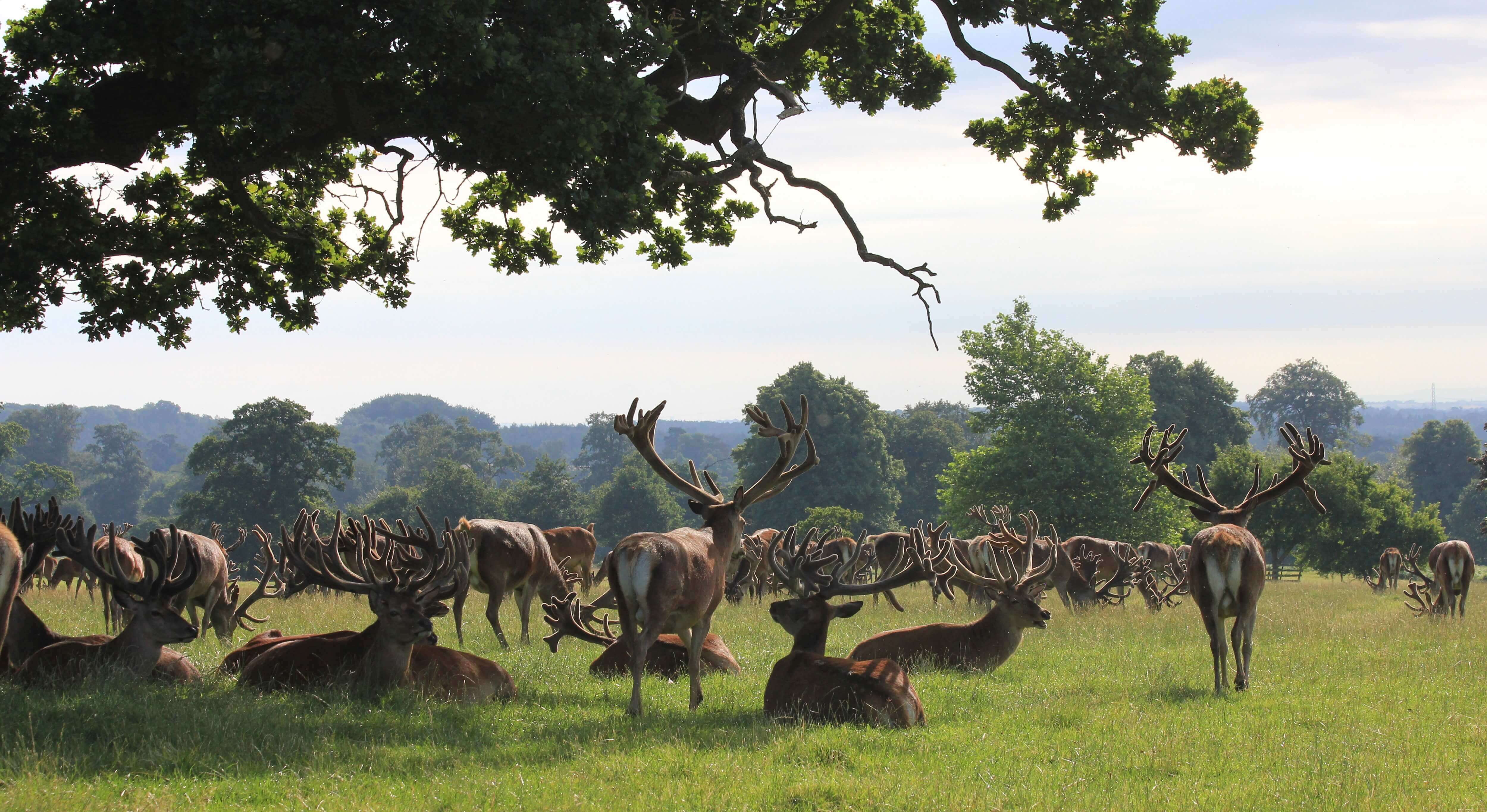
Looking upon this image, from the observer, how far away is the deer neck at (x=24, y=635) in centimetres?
852

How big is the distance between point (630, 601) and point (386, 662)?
69.3 inches

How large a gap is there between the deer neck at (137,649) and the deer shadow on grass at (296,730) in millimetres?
257

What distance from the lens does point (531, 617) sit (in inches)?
669

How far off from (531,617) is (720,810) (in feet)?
38.9

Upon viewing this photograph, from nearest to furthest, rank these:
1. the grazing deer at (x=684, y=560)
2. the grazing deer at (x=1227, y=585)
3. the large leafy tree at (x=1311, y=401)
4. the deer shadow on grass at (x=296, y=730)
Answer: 1. the deer shadow on grass at (x=296, y=730)
2. the grazing deer at (x=684, y=560)
3. the grazing deer at (x=1227, y=585)
4. the large leafy tree at (x=1311, y=401)

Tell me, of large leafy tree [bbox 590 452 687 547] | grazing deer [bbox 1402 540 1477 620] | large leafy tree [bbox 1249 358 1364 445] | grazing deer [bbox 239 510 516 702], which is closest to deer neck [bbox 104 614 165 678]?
grazing deer [bbox 239 510 516 702]

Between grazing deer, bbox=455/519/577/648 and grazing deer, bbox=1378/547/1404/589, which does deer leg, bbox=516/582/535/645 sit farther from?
grazing deer, bbox=1378/547/1404/589

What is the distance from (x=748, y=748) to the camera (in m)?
6.99

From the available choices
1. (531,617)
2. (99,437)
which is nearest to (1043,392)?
(531,617)

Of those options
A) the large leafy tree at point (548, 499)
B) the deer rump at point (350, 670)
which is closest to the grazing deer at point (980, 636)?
the deer rump at point (350, 670)

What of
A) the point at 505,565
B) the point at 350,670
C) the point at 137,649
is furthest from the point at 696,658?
the point at 505,565

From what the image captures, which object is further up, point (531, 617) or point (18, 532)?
point (18, 532)

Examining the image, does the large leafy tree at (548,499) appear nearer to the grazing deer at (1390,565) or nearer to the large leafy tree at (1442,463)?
the grazing deer at (1390,565)

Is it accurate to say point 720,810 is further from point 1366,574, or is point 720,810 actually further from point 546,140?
point 1366,574
